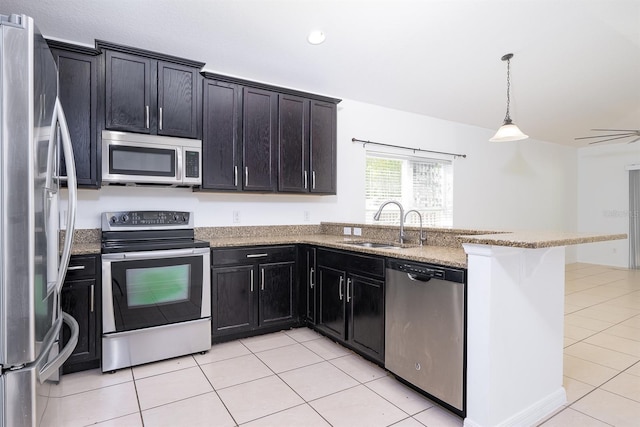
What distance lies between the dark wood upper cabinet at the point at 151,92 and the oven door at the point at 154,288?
1042mm

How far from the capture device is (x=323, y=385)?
2340 mm

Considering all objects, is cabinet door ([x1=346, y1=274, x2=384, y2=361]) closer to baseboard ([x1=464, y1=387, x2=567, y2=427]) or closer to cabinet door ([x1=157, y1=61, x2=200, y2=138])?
baseboard ([x1=464, y1=387, x2=567, y2=427])

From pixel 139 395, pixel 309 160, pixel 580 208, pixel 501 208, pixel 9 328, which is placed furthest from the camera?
pixel 580 208

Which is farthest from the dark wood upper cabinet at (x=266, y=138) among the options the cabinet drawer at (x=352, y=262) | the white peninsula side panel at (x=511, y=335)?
→ the white peninsula side panel at (x=511, y=335)

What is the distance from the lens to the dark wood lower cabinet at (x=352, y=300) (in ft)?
8.21

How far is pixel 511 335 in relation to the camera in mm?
1831

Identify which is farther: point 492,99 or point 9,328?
point 492,99

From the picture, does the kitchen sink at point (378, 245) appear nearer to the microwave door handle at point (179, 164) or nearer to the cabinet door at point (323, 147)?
the cabinet door at point (323, 147)

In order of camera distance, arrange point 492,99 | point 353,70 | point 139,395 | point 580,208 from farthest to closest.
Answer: point 580,208 < point 492,99 < point 353,70 < point 139,395

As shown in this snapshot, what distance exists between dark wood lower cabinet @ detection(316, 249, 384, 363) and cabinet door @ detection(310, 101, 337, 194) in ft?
2.95

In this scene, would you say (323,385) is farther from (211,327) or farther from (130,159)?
(130,159)

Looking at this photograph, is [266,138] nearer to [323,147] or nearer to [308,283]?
[323,147]

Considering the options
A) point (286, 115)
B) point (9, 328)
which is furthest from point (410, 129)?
point (9, 328)

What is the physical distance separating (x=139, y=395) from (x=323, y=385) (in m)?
1.18
